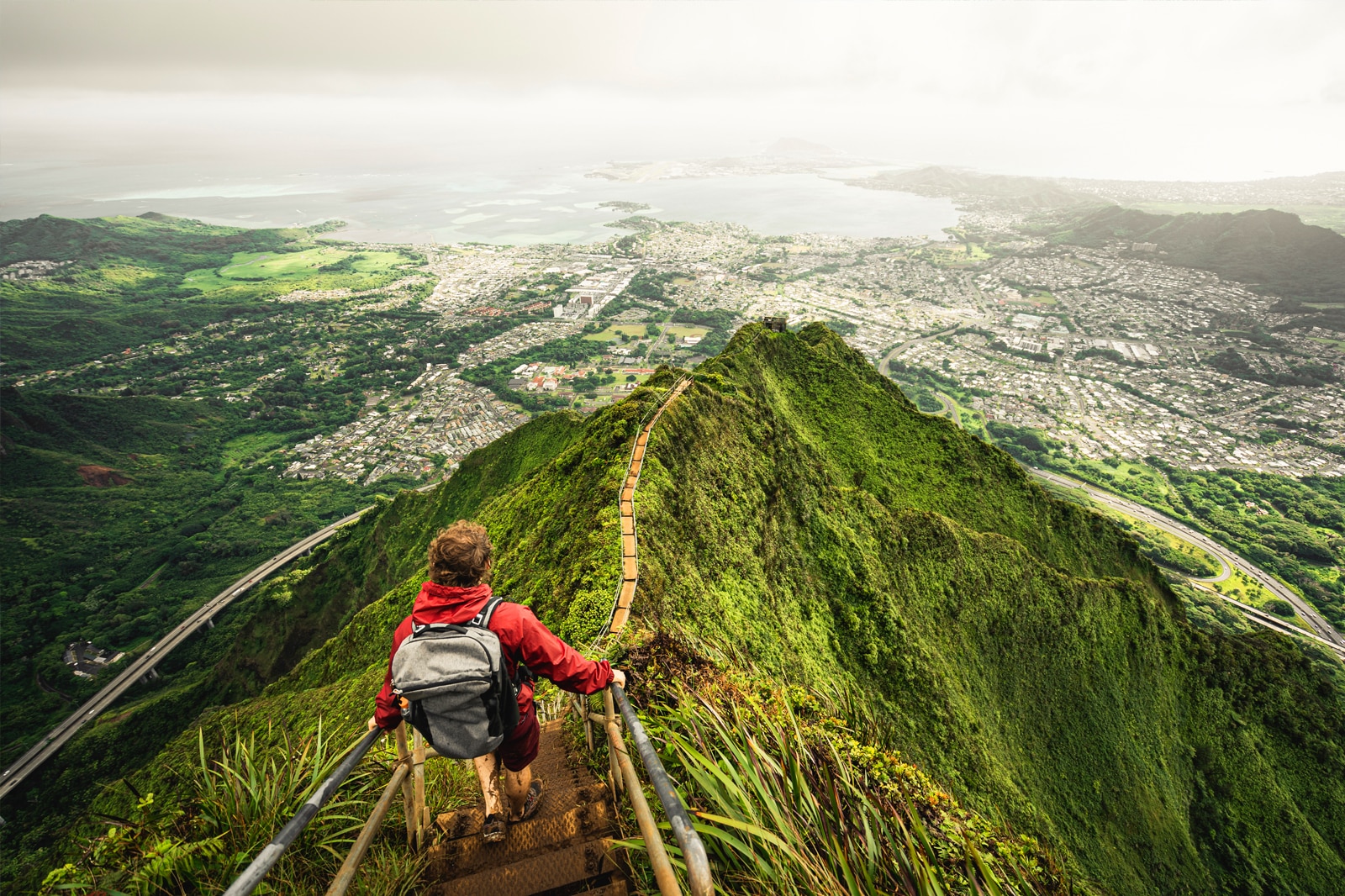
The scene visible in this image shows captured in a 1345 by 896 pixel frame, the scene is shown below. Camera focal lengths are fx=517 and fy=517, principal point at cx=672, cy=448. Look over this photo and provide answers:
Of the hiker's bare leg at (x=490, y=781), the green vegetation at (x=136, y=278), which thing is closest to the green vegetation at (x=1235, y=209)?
the hiker's bare leg at (x=490, y=781)

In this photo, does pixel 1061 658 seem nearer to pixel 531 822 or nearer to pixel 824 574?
pixel 824 574

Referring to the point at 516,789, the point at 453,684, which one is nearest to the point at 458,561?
the point at 453,684

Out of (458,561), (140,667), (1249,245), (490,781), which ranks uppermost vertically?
(1249,245)

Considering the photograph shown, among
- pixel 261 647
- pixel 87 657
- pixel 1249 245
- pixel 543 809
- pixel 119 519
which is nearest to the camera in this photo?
pixel 543 809

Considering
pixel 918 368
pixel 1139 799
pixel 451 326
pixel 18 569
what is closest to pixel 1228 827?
pixel 1139 799

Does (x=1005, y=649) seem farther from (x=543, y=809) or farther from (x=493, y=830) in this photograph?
(x=493, y=830)

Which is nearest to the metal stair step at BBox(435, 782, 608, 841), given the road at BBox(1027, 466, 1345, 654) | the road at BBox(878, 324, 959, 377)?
the road at BBox(1027, 466, 1345, 654)

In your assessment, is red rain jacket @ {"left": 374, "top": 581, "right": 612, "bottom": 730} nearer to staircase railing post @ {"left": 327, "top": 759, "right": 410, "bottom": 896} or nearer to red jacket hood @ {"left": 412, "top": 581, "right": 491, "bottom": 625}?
red jacket hood @ {"left": 412, "top": 581, "right": 491, "bottom": 625}
